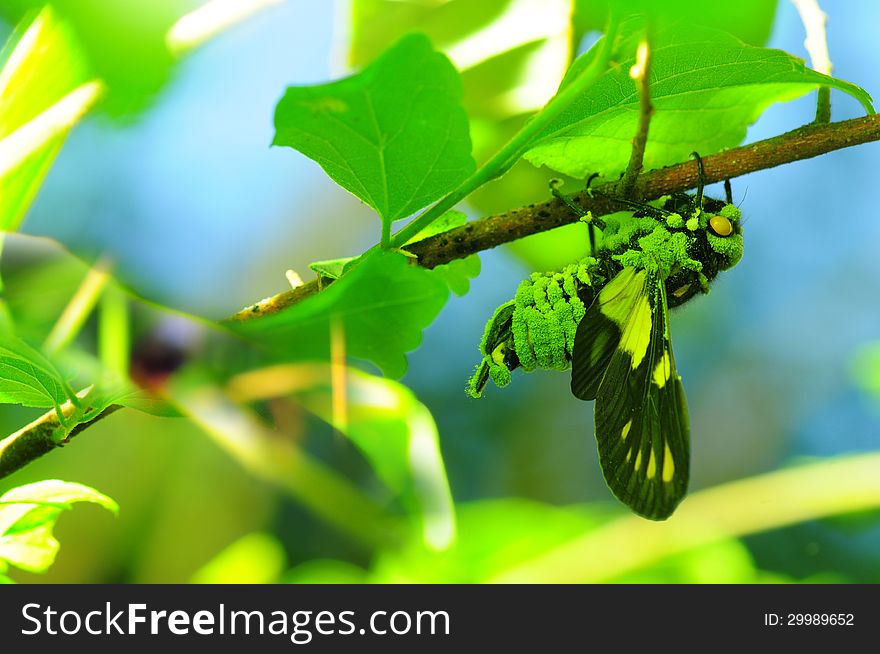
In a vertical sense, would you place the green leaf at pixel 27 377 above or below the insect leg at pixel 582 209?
below

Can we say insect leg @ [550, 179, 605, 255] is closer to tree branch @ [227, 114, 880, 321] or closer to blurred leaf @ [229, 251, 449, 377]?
tree branch @ [227, 114, 880, 321]

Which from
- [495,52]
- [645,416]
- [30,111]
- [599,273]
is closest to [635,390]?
[645,416]

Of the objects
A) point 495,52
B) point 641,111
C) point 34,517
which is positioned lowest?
point 34,517

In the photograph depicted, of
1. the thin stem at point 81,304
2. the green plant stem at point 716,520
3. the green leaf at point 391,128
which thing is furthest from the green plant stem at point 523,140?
the green plant stem at point 716,520

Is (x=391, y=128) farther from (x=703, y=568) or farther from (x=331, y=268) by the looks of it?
(x=703, y=568)

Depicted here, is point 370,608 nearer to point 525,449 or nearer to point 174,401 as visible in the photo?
point 174,401

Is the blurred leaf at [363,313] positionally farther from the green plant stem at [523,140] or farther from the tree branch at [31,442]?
the tree branch at [31,442]

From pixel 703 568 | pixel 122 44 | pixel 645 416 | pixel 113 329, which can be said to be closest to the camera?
pixel 122 44
